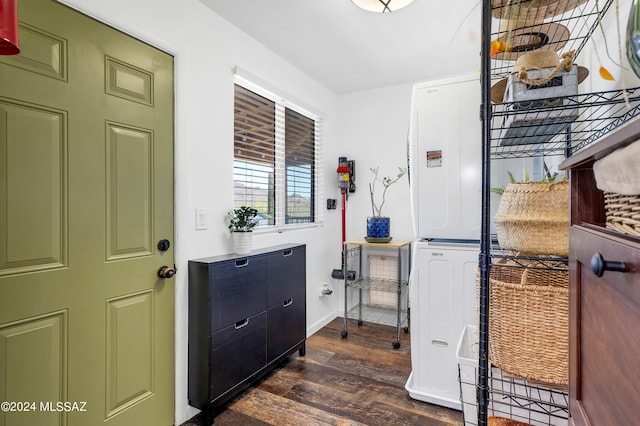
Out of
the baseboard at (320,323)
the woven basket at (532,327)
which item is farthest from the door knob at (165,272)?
the baseboard at (320,323)

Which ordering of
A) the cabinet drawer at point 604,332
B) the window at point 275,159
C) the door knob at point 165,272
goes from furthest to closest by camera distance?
the window at point 275,159
the door knob at point 165,272
the cabinet drawer at point 604,332

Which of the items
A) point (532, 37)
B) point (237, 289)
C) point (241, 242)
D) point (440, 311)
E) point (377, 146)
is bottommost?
point (440, 311)

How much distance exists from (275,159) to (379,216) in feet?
4.18

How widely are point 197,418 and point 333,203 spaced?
227 centimetres

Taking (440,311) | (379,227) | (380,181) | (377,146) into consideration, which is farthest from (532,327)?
(377,146)

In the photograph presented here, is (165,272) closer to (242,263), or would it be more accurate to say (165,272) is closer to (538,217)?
(242,263)

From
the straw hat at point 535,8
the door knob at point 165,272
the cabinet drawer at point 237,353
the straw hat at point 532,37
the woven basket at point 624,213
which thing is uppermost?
the straw hat at point 535,8

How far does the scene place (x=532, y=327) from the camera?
2.86 feet

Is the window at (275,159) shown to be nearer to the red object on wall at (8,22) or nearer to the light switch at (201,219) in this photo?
the light switch at (201,219)

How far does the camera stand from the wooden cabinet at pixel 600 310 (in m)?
0.38

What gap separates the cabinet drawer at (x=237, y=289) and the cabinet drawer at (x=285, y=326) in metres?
0.19

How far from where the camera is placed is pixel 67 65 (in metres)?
1.37

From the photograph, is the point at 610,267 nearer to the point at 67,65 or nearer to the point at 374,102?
the point at 67,65

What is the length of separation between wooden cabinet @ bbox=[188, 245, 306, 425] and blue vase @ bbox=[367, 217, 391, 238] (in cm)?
98
